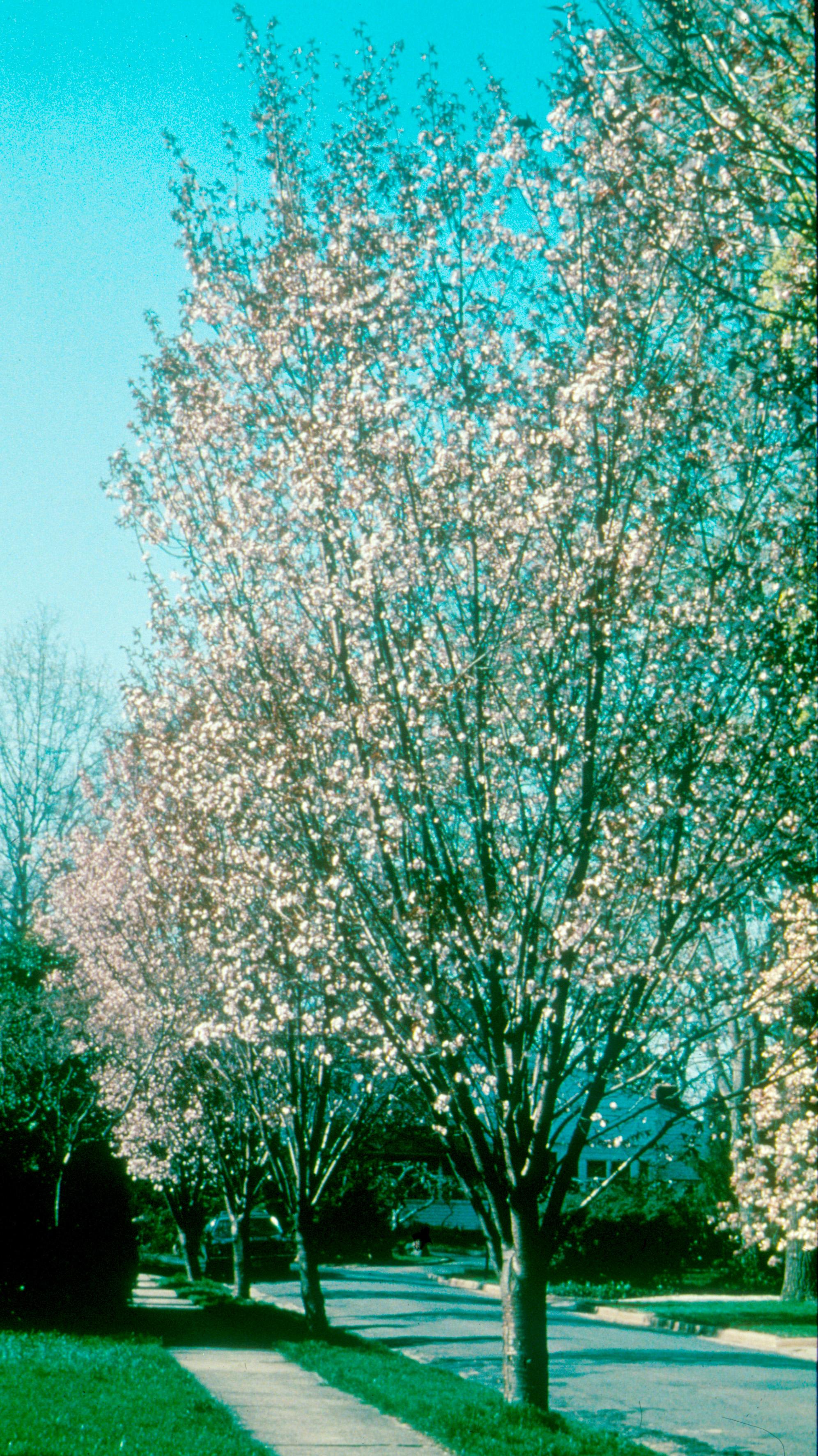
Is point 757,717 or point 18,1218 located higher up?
point 757,717

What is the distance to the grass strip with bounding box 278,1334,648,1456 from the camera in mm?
7762

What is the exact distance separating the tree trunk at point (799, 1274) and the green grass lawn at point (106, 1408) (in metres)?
9.51

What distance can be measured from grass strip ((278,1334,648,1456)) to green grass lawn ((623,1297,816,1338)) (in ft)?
8.47

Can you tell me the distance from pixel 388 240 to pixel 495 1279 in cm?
2627

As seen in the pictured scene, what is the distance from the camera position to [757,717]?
782 cm

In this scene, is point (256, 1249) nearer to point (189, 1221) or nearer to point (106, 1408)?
point (189, 1221)

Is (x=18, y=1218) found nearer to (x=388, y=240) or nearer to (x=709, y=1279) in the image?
(x=709, y=1279)

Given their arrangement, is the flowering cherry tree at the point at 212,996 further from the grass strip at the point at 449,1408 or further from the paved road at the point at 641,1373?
the grass strip at the point at 449,1408

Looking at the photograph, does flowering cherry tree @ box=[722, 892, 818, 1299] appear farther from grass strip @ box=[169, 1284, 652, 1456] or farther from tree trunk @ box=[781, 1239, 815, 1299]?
tree trunk @ box=[781, 1239, 815, 1299]

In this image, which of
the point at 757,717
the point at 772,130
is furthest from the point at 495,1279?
the point at 772,130

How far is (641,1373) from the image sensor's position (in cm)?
1331

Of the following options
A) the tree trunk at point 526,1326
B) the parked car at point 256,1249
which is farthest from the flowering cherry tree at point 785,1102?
the parked car at point 256,1249

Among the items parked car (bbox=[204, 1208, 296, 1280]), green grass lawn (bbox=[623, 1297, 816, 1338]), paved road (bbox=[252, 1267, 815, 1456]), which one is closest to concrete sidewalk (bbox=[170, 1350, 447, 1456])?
paved road (bbox=[252, 1267, 815, 1456])

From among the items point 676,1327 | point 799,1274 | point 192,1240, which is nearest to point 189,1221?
point 192,1240
